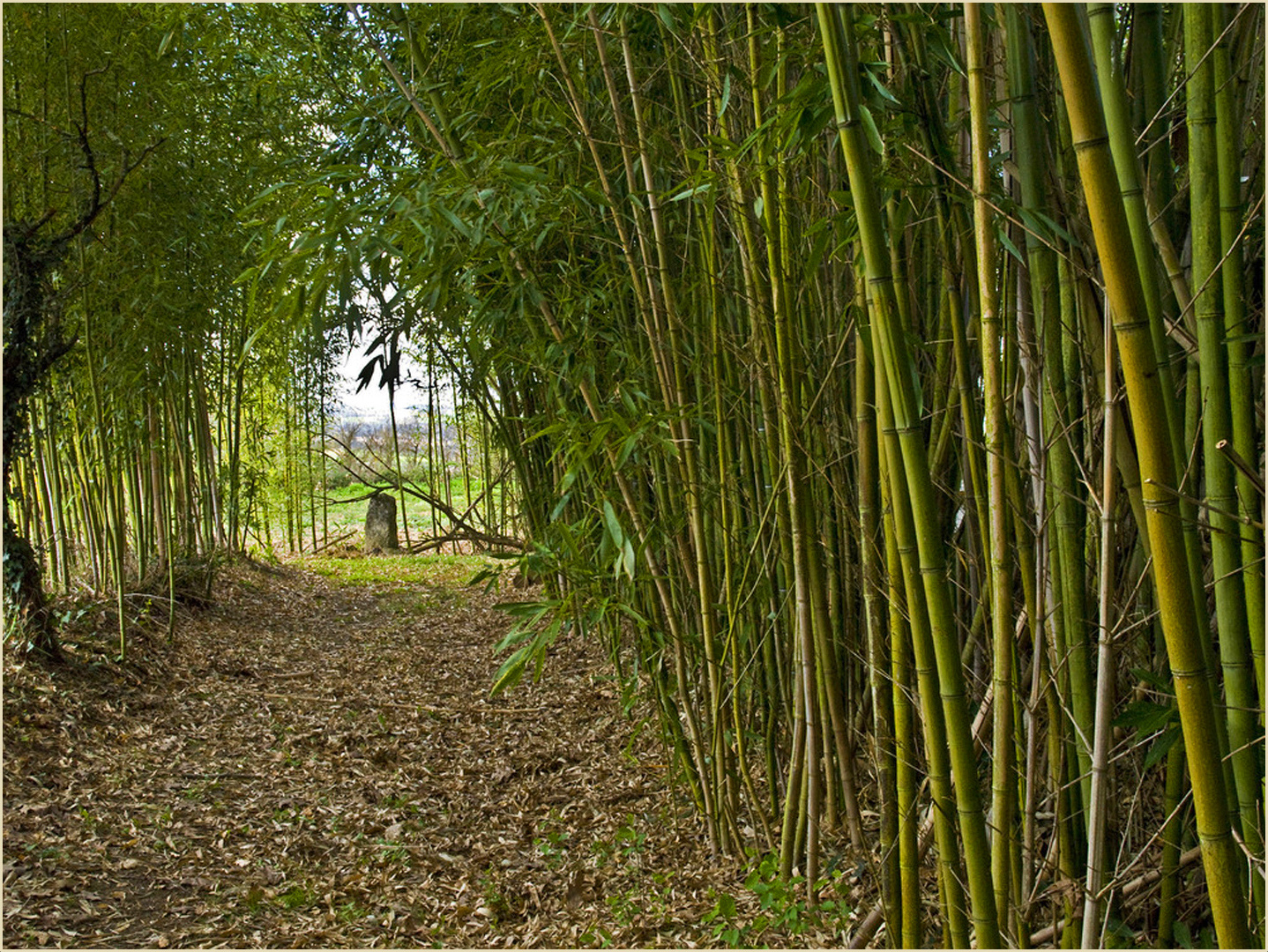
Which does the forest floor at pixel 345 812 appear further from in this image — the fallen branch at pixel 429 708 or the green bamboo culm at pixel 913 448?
the green bamboo culm at pixel 913 448

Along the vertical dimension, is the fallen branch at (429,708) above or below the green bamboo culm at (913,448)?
below

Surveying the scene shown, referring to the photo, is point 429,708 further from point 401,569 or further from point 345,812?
point 401,569

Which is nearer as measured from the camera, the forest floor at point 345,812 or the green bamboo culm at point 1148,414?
the green bamboo culm at point 1148,414

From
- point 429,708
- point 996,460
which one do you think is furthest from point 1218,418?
point 429,708

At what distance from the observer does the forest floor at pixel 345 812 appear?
2117 mm

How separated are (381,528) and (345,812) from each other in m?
6.82

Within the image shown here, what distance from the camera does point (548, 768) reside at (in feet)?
10.2

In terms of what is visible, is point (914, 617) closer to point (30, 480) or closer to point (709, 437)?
point (709, 437)

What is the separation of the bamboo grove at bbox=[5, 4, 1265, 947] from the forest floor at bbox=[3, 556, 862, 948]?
12.4 inches

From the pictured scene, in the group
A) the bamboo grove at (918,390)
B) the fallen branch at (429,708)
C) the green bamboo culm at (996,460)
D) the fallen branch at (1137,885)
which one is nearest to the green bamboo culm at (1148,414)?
the bamboo grove at (918,390)

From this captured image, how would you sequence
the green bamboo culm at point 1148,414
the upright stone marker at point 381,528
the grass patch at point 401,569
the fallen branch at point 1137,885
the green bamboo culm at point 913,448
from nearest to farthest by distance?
the green bamboo culm at point 1148,414 < the green bamboo culm at point 913,448 < the fallen branch at point 1137,885 < the grass patch at point 401,569 < the upright stone marker at point 381,528

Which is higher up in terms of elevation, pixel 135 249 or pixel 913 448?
pixel 135 249

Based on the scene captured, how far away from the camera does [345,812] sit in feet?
9.26

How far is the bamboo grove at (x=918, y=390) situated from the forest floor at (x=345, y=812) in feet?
1.03
